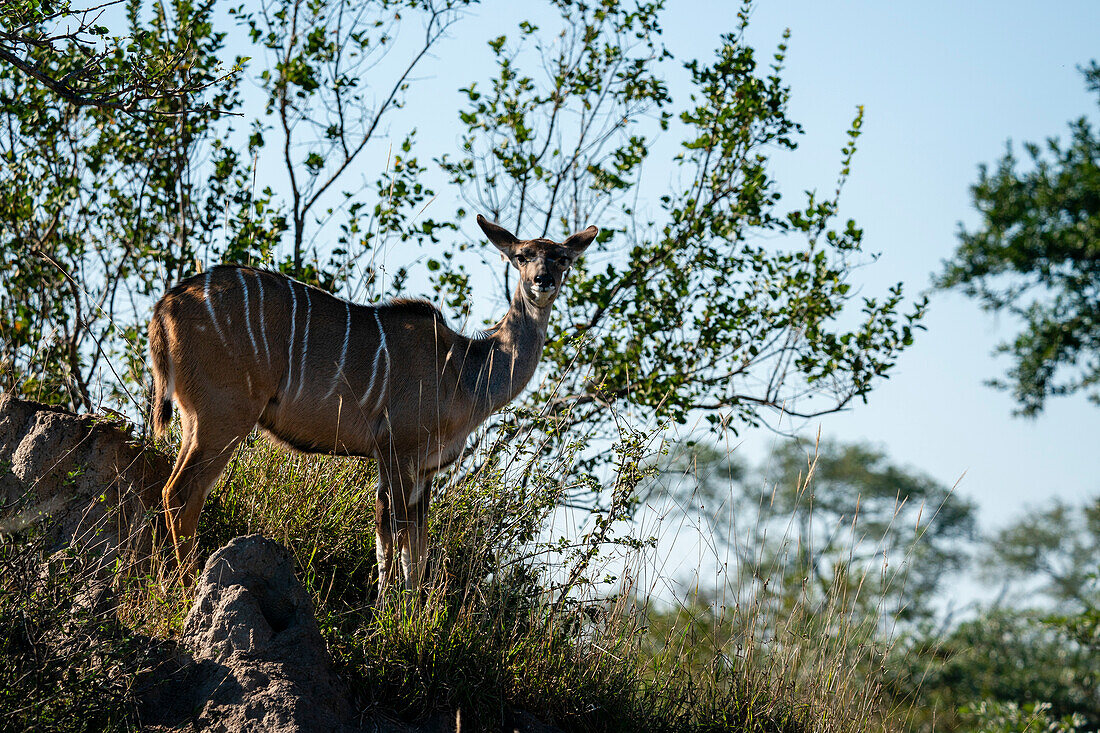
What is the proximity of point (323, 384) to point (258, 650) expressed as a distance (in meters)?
1.73

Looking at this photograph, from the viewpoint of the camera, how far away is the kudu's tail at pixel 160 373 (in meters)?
5.21

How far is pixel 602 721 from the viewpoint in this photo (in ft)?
15.0

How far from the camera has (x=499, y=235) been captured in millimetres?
6277

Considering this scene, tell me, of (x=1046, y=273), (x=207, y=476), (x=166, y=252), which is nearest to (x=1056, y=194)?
(x=1046, y=273)

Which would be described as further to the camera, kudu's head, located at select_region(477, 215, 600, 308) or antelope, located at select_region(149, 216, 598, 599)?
kudu's head, located at select_region(477, 215, 600, 308)

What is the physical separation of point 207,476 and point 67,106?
3490 millimetres

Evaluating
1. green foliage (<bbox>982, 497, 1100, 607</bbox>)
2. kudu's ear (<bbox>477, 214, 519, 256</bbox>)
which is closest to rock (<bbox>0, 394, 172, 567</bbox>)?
kudu's ear (<bbox>477, 214, 519, 256</bbox>)

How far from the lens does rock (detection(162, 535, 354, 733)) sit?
3.80 metres

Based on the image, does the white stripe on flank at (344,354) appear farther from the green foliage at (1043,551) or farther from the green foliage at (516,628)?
the green foliage at (1043,551)

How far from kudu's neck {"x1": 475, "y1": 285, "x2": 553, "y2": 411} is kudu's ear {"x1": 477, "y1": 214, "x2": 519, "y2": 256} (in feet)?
0.75

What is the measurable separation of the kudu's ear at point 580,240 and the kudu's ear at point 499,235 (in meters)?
0.29

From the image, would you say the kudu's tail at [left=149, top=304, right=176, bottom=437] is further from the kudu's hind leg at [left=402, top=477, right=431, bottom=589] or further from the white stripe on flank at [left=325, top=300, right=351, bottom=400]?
the kudu's hind leg at [left=402, top=477, right=431, bottom=589]

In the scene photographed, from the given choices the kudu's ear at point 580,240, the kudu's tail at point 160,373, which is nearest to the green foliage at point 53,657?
the kudu's tail at point 160,373

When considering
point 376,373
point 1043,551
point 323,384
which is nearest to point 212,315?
point 323,384
